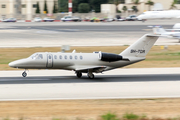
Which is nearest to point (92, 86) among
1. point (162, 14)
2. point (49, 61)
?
point (49, 61)

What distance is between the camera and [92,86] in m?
20.8

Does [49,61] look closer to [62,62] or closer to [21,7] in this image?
[62,62]

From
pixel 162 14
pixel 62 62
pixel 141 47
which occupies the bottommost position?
pixel 162 14

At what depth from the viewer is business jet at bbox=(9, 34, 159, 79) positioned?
74.5 ft

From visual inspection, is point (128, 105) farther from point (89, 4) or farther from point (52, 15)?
point (89, 4)

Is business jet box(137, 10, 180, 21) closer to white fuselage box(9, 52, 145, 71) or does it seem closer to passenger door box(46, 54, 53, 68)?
white fuselage box(9, 52, 145, 71)

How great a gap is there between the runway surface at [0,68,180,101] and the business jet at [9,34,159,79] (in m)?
0.92

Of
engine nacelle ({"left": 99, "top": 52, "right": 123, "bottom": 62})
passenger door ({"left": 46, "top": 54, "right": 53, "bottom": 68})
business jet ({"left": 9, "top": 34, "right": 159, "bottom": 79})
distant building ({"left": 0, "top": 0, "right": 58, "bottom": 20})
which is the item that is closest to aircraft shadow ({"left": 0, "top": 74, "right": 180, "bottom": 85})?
business jet ({"left": 9, "top": 34, "right": 159, "bottom": 79})

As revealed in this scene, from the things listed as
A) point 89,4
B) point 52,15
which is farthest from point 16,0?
point 89,4

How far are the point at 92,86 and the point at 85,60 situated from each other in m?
3.08

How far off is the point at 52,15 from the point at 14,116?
133755mm

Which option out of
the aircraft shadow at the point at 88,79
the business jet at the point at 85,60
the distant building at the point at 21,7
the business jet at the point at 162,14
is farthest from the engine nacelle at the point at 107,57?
the distant building at the point at 21,7

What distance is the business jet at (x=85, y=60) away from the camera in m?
22.7

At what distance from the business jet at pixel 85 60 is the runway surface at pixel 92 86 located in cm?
92
